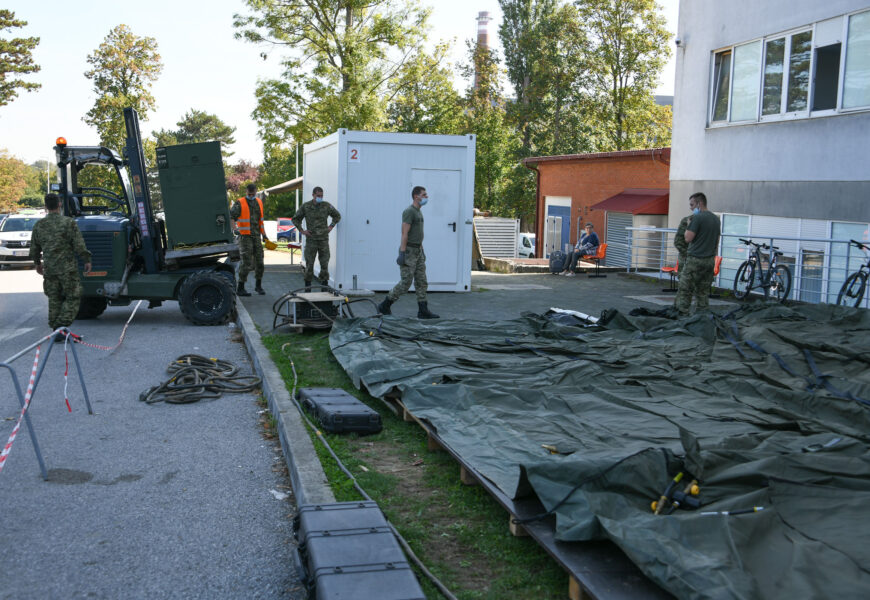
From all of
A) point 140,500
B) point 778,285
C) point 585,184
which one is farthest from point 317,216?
point 585,184

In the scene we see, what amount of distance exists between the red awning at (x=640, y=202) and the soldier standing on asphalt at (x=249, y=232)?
41.6ft

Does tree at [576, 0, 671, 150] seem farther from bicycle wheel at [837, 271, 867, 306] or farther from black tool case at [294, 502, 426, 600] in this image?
black tool case at [294, 502, 426, 600]

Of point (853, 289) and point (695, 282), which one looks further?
point (853, 289)

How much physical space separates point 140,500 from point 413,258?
732 centimetres

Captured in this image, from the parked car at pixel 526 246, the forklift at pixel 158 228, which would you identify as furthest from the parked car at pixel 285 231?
the forklift at pixel 158 228

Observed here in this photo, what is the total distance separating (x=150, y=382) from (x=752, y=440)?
633 cm

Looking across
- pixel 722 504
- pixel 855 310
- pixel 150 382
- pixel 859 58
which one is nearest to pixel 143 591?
pixel 722 504

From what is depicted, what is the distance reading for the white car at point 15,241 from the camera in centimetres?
2608

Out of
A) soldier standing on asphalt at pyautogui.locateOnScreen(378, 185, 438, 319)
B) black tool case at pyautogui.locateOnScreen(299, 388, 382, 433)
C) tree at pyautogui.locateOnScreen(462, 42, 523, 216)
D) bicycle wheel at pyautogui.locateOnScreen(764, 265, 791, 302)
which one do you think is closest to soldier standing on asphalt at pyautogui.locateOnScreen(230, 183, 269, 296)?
soldier standing on asphalt at pyautogui.locateOnScreen(378, 185, 438, 319)

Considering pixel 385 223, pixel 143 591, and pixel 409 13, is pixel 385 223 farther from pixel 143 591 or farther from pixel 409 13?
pixel 409 13

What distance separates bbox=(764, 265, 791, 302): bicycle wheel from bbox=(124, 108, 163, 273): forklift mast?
33.6ft

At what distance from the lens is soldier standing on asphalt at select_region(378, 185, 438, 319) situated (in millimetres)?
11930

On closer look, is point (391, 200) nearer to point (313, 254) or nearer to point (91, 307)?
point (313, 254)

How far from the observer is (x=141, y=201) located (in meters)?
12.6
